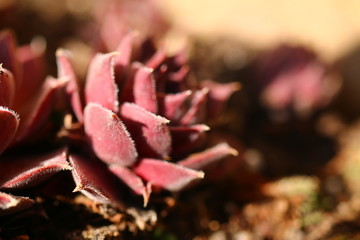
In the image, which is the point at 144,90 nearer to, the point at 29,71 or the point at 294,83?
the point at 29,71

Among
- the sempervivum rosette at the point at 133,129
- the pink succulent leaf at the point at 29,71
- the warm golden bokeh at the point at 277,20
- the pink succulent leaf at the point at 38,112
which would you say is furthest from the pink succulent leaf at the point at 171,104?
the warm golden bokeh at the point at 277,20

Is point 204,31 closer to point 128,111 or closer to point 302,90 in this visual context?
point 302,90

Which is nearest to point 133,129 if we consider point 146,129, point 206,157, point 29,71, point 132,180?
point 146,129

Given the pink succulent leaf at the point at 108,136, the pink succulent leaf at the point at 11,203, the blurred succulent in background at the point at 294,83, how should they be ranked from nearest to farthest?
the pink succulent leaf at the point at 11,203 → the pink succulent leaf at the point at 108,136 → the blurred succulent in background at the point at 294,83

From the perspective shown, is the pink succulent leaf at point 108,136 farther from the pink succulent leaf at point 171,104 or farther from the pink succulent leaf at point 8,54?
the pink succulent leaf at point 8,54

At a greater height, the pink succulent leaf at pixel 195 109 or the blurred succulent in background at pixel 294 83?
the pink succulent leaf at pixel 195 109

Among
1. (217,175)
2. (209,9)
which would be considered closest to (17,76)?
(217,175)

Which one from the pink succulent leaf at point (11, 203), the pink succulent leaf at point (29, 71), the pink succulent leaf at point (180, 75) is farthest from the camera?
the pink succulent leaf at point (29, 71)
